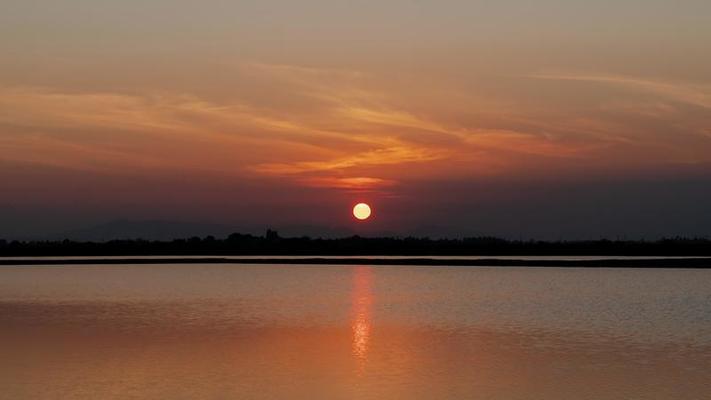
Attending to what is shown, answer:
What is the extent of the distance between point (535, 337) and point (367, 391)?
11.8 m

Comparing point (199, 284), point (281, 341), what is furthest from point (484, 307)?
point (199, 284)

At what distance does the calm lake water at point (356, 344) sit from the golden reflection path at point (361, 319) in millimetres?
103

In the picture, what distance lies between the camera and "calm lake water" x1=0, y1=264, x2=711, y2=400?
20.6 m

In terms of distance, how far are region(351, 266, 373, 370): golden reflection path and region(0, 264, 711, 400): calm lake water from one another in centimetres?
10

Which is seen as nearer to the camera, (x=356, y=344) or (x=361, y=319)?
(x=356, y=344)

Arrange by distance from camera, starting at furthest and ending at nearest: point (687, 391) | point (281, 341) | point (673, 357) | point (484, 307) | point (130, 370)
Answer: point (484, 307), point (281, 341), point (673, 357), point (130, 370), point (687, 391)

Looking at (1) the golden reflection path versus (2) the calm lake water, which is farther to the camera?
(1) the golden reflection path

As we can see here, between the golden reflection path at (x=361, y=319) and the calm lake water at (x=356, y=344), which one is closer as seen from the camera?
the calm lake water at (x=356, y=344)

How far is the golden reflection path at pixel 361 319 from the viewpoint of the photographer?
2675cm

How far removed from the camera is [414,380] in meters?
21.7

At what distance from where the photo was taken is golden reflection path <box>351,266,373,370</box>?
26745mm

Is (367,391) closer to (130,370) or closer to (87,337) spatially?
(130,370)

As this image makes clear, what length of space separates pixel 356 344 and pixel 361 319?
29.2 feet

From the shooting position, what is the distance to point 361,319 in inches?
1480
